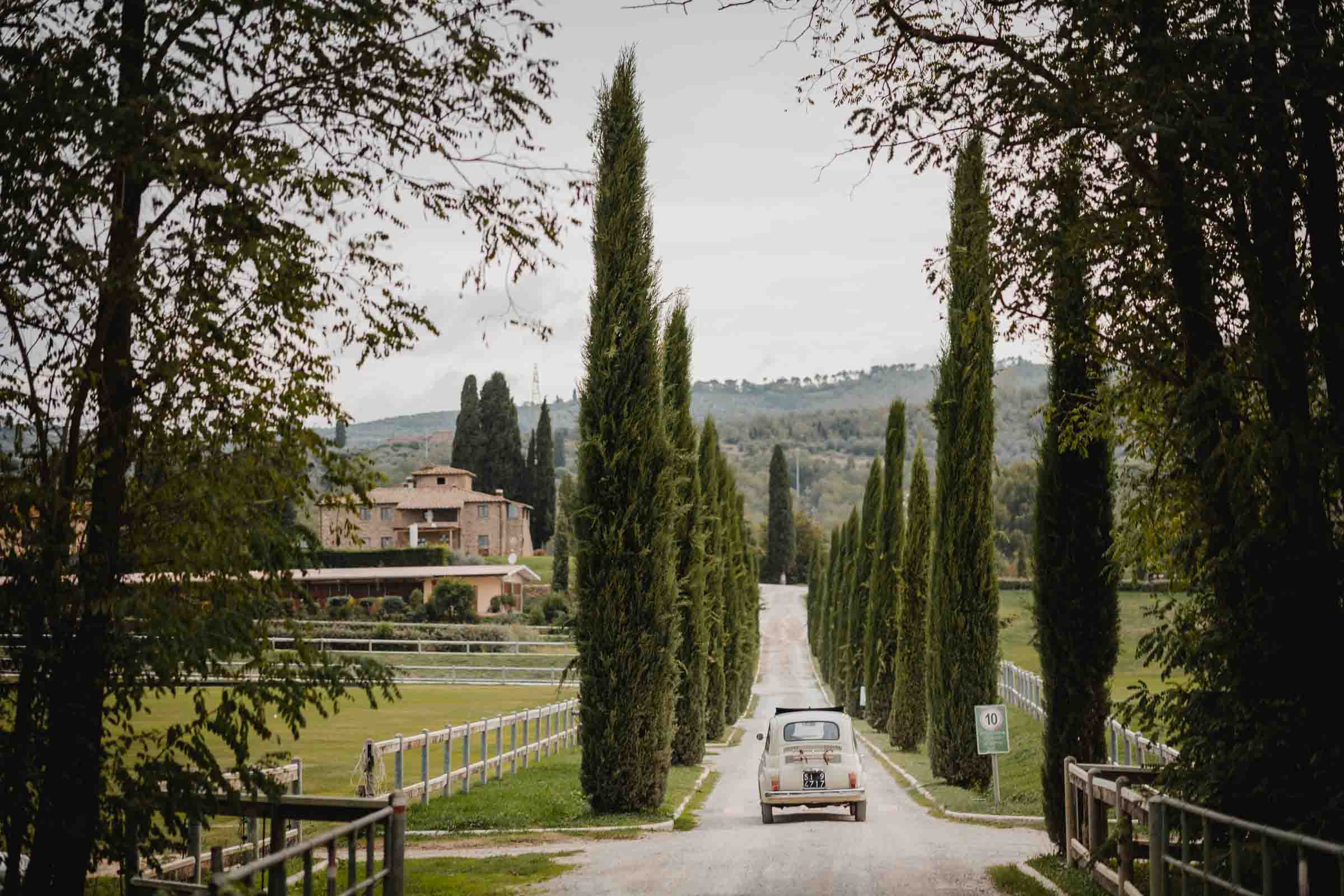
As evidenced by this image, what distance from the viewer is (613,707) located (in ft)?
50.7

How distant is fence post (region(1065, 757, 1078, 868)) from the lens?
409 inches

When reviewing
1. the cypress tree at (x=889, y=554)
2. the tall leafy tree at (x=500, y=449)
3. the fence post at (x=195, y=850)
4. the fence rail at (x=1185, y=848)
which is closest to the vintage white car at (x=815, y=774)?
the fence rail at (x=1185, y=848)

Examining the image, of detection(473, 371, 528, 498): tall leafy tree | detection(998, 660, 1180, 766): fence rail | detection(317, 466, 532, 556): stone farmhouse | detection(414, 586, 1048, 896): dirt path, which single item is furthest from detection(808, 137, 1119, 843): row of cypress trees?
detection(473, 371, 528, 498): tall leafy tree

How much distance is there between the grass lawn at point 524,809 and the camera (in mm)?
14430

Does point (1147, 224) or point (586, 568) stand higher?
point (1147, 224)

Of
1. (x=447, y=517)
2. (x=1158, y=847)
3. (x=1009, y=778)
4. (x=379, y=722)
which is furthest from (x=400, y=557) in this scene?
(x=1158, y=847)

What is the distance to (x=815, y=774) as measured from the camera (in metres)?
15.7

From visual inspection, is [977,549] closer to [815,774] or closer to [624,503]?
[815,774]

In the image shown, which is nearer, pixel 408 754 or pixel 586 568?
pixel 586 568

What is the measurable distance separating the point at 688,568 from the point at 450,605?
40049 mm

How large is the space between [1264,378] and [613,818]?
10.3 m

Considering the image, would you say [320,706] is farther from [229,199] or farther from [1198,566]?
[1198,566]

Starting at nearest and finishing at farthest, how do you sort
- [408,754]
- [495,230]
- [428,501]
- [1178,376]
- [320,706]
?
[320,706] → [495,230] → [1178,376] → [408,754] → [428,501]

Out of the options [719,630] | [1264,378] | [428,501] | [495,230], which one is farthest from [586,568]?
[428,501]
